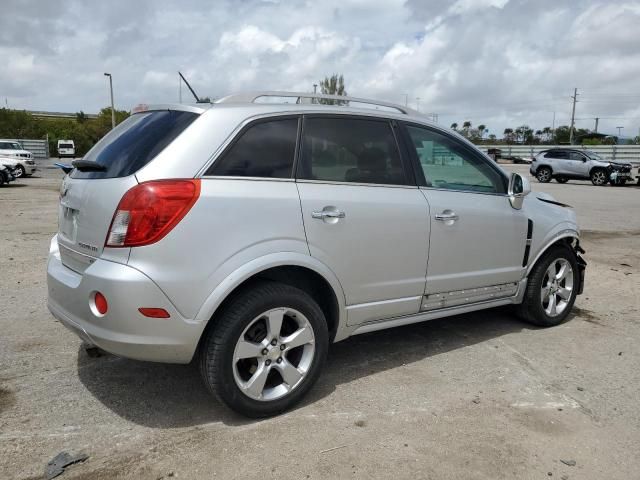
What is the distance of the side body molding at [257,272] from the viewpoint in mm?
2803

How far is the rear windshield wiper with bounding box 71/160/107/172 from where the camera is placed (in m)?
3.06

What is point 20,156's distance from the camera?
25875 millimetres

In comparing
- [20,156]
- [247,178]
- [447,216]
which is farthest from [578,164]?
[247,178]

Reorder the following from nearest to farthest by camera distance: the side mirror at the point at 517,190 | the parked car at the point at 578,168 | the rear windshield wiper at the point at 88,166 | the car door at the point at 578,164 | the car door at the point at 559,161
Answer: the rear windshield wiper at the point at 88,166
the side mirror at the point at 517,190
the parked car at the point at 578,168
the car door at the point at 578,164
the car door at the point at 559,161

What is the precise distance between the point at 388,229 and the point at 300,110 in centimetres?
93

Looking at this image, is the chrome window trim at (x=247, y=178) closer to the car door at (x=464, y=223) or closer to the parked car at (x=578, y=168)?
the car door at (x=464, y=223)

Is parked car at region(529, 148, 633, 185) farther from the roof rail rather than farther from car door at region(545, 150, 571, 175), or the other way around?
the roof rail

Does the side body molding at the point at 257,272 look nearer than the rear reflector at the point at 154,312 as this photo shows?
No

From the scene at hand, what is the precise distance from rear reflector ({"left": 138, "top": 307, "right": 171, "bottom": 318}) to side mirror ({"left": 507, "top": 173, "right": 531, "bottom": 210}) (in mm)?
2865

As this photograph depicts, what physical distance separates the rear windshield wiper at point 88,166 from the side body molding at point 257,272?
984 mm

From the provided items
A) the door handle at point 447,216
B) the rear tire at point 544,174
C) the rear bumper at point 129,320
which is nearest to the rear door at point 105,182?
the rear bumper at point 129,320

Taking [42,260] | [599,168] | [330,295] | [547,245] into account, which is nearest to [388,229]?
[330,295]

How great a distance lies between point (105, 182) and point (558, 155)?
2772cm

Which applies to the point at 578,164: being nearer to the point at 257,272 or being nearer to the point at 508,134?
the point at 257,272
